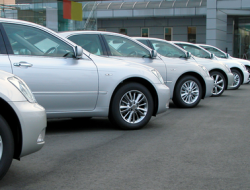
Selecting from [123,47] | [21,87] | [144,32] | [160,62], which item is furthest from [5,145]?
[144,32]

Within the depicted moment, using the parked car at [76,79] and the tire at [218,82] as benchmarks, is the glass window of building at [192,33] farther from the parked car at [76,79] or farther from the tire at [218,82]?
the parked car at [76,79]

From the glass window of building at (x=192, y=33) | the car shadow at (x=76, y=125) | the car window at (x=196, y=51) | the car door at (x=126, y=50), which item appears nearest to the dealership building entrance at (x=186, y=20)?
the glass window of building at (x=192, y=33)

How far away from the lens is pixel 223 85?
507 inches

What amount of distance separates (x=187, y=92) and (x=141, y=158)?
206 inches

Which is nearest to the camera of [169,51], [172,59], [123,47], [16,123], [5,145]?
[5,145]

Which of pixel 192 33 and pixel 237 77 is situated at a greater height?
pixel 192 33

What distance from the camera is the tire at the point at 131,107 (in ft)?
21.8

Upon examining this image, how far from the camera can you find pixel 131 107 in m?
6.77

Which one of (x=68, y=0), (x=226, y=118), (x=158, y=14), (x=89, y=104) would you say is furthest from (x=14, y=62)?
(x=158, y=14)

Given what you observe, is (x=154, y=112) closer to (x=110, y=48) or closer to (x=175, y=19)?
(x=110, y=48)

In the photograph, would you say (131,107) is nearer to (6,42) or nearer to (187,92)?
(6,42)

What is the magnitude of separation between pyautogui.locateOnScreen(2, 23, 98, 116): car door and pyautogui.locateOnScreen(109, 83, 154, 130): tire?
398mm

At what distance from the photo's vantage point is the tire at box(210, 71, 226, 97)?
41.9 ft

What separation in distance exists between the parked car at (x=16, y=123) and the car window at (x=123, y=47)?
416 centimetres
